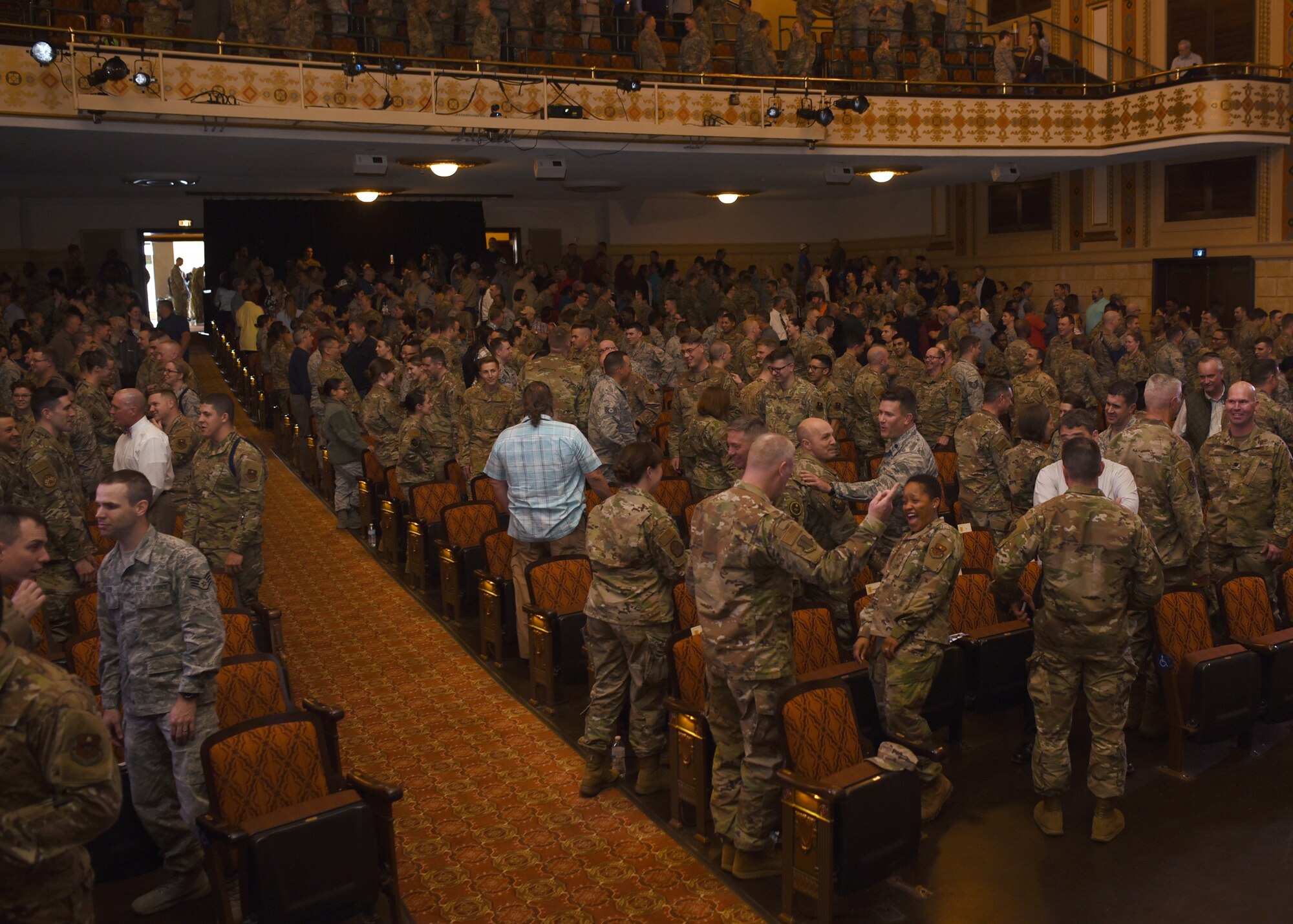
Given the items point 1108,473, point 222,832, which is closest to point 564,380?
point 1108,473

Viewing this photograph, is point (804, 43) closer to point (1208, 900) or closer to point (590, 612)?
point (590, 612)

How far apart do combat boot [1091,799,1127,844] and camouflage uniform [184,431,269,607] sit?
4.09m

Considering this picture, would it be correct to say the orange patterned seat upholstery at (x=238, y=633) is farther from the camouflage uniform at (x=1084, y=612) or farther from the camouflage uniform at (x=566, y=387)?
the camouflage uniform at (x=566, y=387)

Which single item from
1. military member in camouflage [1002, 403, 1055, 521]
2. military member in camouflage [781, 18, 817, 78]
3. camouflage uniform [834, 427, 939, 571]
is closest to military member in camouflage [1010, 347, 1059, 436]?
military member in camouflage [1002, 403, 1055, 521]

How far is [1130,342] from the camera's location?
1180 cm

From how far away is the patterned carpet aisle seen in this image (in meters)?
4.23

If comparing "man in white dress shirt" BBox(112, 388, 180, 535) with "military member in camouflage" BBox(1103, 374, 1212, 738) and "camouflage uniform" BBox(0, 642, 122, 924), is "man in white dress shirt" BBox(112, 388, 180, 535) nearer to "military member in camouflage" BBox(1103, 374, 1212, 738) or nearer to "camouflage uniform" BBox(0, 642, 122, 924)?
"camouflage uniform" BBox(0, 642, 122, 924)

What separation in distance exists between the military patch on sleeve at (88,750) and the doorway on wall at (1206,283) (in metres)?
17.1

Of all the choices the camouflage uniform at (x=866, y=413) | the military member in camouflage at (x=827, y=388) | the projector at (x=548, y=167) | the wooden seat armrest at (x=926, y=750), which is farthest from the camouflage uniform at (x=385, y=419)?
the projector at (x=548, y=167)

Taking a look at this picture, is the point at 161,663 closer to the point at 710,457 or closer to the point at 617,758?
the point at 617,758

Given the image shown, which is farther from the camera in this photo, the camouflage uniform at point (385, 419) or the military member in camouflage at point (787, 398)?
the camouflage uniform at point (385, 419)

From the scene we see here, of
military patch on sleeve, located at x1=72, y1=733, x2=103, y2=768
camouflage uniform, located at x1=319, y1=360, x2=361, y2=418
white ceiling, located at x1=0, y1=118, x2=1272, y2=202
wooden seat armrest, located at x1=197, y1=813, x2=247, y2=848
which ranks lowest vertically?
wooden seat armrest, located at x1=197, y1=813, x2=247, y2=848

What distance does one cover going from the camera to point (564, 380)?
27.8ft

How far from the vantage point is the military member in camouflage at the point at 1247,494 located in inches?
236
